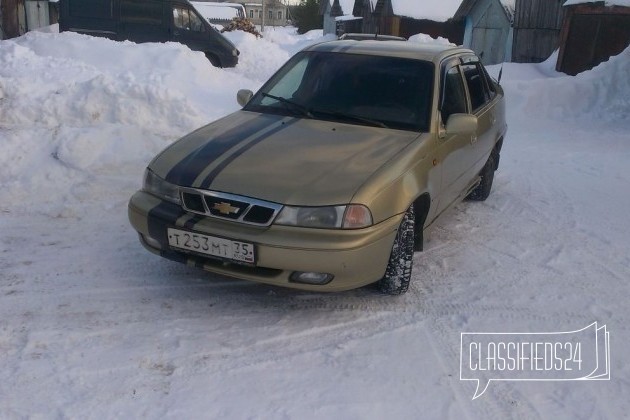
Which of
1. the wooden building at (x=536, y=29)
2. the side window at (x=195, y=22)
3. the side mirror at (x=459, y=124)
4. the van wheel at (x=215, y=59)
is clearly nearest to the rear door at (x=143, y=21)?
the side window at (x=195, y=22)

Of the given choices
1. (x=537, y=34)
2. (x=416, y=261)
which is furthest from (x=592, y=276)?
(x=537, y=34)

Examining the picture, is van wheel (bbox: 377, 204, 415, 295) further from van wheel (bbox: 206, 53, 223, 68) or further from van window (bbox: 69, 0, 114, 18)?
van window (bbox: 69, 0, 114, 18)

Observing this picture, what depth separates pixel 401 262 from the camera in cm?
397

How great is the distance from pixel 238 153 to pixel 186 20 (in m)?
12.8

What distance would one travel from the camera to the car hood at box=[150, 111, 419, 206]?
3551mm

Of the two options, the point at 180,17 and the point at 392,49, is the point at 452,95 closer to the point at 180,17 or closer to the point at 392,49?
the point at 392,49

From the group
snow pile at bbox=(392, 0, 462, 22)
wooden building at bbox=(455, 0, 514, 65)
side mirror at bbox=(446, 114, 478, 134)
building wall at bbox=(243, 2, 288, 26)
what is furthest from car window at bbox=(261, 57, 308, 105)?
building wall at bbox=(243, 2, 288, 26)

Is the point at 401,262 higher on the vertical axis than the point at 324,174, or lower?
lower

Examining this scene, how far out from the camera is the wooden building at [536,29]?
23062mm

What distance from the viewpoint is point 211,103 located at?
9.94 metres

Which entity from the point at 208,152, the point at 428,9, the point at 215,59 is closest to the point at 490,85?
the point at 208,152

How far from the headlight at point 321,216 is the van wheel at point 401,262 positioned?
555 millimetres

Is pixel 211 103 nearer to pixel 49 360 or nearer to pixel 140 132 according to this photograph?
pixel 140 132

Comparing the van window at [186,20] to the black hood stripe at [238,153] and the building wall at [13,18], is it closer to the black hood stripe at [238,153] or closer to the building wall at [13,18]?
the building wall at [13,18]
